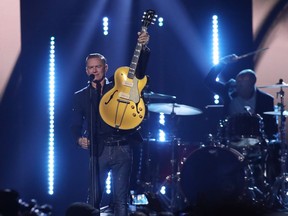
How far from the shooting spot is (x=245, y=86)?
8375mm

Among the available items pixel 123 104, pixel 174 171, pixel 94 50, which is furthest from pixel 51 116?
pixel 123 104

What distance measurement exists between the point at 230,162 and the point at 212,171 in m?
0.31

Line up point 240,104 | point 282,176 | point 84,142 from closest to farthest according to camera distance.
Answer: point 84,142, point 282,176, point 240,104

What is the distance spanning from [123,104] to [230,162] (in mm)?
2488

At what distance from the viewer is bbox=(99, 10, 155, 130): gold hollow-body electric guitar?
5.86m

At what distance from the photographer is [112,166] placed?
600 cm

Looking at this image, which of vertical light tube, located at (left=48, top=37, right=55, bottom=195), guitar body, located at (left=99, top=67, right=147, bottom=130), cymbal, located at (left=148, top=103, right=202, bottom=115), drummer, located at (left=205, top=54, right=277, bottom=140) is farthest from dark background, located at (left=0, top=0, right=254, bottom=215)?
guitar body, located at (left=99, top=67, right=147, bottom=130)

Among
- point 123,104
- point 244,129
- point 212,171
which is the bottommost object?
point 212,171

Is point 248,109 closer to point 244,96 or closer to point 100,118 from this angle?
point 244,96

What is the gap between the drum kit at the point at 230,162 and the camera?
7789mm

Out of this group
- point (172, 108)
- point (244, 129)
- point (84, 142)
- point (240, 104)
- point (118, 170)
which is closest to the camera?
point (84, 142)

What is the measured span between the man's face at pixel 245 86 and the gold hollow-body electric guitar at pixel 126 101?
2.85 metres

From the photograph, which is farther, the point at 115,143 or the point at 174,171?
the point at 174,171

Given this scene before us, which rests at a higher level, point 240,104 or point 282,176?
point 240,104
